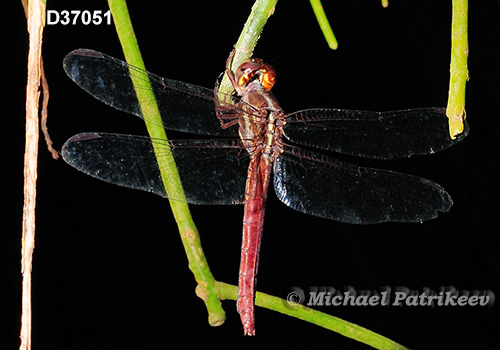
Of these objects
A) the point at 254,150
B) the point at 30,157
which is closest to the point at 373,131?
the point at 254,150

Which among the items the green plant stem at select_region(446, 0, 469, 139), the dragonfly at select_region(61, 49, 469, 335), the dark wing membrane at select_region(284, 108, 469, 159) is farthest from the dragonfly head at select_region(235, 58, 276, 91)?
the green plant stem at select_region(446, 0, 469, 139)

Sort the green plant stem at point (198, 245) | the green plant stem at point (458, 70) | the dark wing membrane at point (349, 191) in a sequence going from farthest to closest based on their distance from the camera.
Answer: the dark wing membrane at point (349, 191) < the green plant stem at point (198, 245) < the green plant stem at point (458, 70)

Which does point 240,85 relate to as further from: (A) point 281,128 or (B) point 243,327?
(B) point 243,327

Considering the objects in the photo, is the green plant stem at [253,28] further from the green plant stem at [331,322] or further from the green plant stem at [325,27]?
the green plant stem at [331,322]

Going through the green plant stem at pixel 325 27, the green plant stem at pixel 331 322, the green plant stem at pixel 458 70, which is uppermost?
the green plant stem at pixel 325 27

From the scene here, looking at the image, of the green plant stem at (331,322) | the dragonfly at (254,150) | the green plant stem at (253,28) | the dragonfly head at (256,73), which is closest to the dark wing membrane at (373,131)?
the dragonfly at (254,150)

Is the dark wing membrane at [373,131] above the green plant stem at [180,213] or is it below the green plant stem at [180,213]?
above

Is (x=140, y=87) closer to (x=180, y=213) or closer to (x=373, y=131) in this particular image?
(x=180, y=213)
